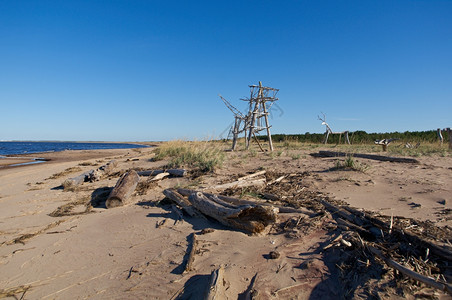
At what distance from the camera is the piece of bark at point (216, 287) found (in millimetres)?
2101

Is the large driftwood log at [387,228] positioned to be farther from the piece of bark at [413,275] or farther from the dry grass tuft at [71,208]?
the dry grass tuft at [71,208]

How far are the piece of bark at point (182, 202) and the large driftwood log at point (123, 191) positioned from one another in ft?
3.50

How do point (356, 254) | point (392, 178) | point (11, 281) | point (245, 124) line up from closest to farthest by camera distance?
point (356, 254) < point (11, 281) < point (392, 178) < point (245, 124)

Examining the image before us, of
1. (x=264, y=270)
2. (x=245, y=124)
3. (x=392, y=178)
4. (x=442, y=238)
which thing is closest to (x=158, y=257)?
(x=264, y=270)

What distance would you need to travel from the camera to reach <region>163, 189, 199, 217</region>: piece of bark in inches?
169

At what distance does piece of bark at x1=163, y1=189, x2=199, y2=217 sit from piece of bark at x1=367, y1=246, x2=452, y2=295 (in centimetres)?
272

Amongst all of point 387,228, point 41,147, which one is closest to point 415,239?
point 387,228

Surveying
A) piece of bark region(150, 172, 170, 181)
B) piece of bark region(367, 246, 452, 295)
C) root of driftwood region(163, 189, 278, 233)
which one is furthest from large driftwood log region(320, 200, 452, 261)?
piece of bark region(150, 172, 170, 181)

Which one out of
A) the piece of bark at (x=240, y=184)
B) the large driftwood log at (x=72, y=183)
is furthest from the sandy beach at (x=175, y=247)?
the large driftwood log at (x=72, y=183)

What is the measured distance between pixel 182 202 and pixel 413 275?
139 inches

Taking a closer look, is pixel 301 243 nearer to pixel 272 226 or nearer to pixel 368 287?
pixel 272 226

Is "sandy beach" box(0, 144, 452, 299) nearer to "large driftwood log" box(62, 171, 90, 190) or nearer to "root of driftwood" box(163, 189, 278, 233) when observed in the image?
"root of driftwood" box(163, 189, 278, 233)

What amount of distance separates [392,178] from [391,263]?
15.4 ft

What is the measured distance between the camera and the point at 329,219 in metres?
3.54
